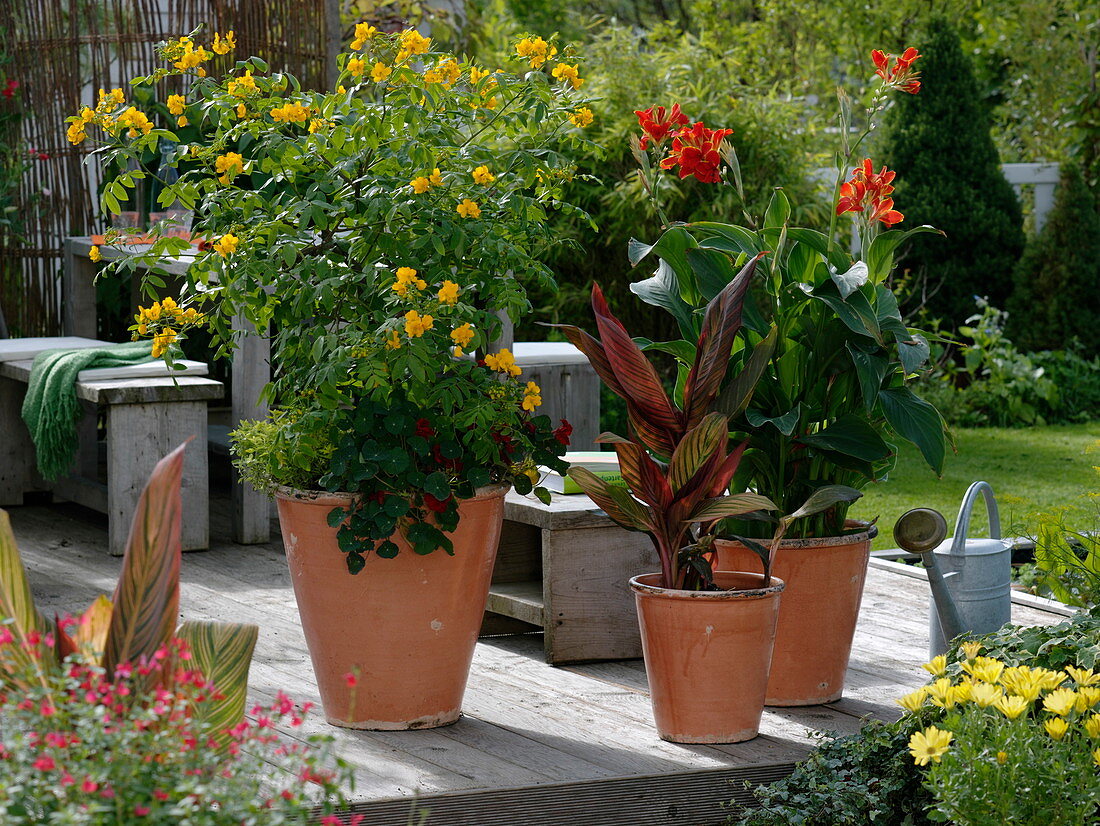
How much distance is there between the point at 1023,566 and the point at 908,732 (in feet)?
6.22

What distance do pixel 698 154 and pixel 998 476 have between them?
12.7 ft

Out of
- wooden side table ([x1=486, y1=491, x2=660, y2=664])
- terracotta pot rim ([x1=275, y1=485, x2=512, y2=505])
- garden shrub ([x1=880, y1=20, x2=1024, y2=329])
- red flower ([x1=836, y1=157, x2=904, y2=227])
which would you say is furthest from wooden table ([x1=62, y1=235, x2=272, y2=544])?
garden shrub ([x1=880, y1=20, x2=1024, y2=329])

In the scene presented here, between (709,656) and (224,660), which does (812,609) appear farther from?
(224,660)

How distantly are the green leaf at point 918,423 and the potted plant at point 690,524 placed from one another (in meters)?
0.19

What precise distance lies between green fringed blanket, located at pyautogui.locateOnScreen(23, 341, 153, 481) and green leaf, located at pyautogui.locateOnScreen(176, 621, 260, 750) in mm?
2901

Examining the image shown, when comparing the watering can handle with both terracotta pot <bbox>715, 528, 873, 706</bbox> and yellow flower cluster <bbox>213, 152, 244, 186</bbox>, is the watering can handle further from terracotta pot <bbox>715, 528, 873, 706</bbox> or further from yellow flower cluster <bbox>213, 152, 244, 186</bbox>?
yellow flower cluster <bbox>213, 152, 244, 186</bbox>

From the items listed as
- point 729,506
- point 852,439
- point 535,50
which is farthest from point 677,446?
point 535,50

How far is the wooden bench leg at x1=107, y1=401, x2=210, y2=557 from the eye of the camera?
4.53 meters

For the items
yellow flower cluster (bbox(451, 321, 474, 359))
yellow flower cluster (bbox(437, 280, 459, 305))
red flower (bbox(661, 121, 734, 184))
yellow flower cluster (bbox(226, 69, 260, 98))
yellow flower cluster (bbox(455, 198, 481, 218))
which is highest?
yellow flower cluster (bbox(226, 69, 260, 98))

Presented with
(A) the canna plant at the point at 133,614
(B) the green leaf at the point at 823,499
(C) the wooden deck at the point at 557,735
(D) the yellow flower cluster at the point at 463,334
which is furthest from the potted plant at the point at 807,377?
(A) the canna plant at the point at 133,614

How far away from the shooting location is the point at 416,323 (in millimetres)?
2521

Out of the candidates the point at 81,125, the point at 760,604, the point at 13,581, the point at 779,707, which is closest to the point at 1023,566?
the point at 779,707

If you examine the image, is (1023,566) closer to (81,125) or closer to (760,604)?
(760,604)

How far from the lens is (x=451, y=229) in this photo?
2623 millimetres
